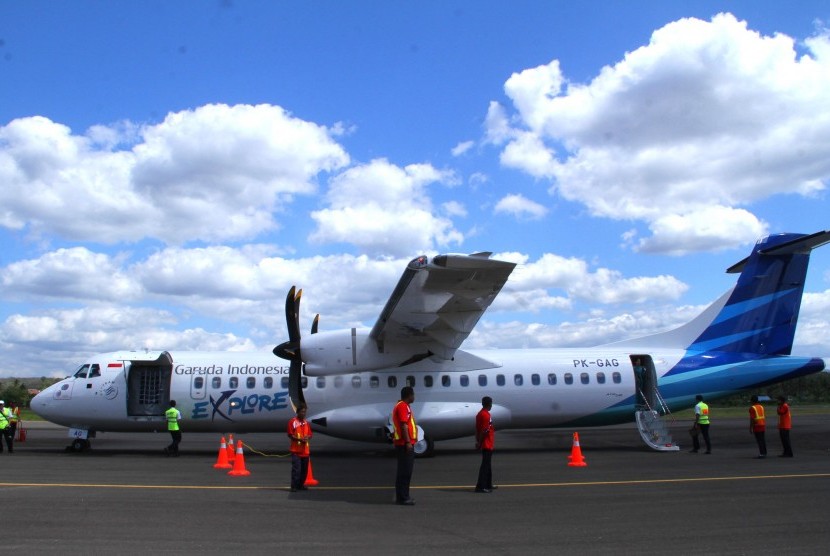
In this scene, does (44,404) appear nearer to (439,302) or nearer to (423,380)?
(423,380)

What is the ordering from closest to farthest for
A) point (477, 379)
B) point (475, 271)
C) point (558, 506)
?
point (558, 506) < point (475, 271) < point (477, 379)

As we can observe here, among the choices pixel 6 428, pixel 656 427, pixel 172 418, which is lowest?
pixel 656 427

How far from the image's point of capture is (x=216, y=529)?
24.2 feet

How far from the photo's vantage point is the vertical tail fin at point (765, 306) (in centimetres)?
1764

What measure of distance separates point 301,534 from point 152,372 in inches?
455

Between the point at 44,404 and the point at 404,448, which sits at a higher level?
the point at 44,404

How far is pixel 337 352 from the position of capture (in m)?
15.1

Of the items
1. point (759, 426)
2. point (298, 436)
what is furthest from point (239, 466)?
point (759, 426)

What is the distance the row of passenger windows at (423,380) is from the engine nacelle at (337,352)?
1.13m

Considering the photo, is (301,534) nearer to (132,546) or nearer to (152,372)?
(132,546)

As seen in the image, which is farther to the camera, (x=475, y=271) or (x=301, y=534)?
(x=475, y=271)

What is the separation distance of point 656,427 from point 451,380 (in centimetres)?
538

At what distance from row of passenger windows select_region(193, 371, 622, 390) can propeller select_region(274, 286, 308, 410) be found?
0.49 metres

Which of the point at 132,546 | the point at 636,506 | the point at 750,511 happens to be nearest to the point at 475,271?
the point at 636,506
